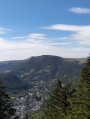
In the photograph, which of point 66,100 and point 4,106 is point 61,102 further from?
point 4,106

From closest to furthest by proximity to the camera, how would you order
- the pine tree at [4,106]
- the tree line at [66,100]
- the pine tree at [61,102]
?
the tree line at [66,100], the pine tree at [61,102], the pine tree at [4,106]

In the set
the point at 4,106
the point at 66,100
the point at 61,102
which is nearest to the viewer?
the point at 66,100

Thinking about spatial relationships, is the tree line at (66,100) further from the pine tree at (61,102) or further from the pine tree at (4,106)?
the pine tree at (4,106)

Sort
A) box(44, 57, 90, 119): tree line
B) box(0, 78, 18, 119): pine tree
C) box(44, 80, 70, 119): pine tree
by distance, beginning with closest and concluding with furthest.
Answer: box(44, 57, 90, 119): tree line, box(44, 80, 70, 119): pine tree, box(0, 78, 18, 119): pine tree

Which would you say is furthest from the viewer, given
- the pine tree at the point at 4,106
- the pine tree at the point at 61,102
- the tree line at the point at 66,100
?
the pine tree at the point at 4,106

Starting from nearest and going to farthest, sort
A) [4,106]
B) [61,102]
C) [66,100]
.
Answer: [66,100] → [61,102] → [4,106]

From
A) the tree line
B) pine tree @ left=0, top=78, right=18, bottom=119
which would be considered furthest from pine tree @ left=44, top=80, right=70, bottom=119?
pine tree @ left=0, top=78, right=18, bottom=119

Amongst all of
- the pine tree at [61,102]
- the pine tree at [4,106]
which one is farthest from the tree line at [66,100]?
the pine tree at [4,106]

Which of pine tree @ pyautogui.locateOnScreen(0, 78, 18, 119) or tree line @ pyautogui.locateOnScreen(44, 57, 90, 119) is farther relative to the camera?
pine tree @ pyautogui.locateOnScreen(0, 78, 18, 119)

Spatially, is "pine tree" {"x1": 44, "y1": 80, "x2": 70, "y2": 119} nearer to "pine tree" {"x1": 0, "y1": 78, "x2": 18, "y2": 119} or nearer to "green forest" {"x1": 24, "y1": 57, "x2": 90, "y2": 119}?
"green forest" {"x1": 24, "y1": 57, "x2": 90, "y2": 119}

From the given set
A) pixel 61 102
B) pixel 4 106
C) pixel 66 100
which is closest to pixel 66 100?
pixel 66 100

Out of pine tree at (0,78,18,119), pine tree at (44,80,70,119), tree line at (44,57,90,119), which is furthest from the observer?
pine tree at (0,78,18,119)
